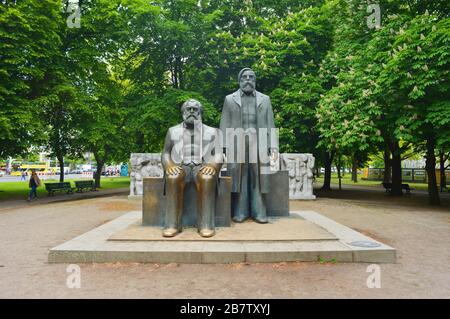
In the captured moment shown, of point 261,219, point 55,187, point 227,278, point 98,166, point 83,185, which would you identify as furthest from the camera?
point 98,166

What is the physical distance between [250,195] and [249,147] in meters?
1.17

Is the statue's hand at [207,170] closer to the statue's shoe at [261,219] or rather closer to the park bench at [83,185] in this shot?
the statue's shoe at [261,219]

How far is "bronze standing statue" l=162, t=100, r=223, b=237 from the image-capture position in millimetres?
6953

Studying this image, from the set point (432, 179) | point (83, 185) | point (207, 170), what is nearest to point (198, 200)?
point (207, 170)

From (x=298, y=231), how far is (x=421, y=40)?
10343 mm

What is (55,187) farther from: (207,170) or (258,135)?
(207,170)

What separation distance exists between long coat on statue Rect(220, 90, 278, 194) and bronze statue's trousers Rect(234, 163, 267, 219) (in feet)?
0.40

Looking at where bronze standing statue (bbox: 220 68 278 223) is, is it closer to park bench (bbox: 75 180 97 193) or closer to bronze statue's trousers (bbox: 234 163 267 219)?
bronze statue's trousers (bbox: 234 163 267 219)

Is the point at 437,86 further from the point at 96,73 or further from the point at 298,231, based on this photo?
the point at 96,73

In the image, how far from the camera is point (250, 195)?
845 centimetres

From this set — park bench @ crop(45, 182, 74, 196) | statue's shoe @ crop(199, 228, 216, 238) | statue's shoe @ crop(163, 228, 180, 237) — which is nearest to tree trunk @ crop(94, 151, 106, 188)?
park bench @ crop(45, 182, 74, 196)

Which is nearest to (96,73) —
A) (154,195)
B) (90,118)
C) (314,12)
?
(90,118)

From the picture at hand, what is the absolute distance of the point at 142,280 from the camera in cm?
508

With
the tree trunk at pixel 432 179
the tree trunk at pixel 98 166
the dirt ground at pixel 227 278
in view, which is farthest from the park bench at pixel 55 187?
the tree trunk at pixel 432 179
